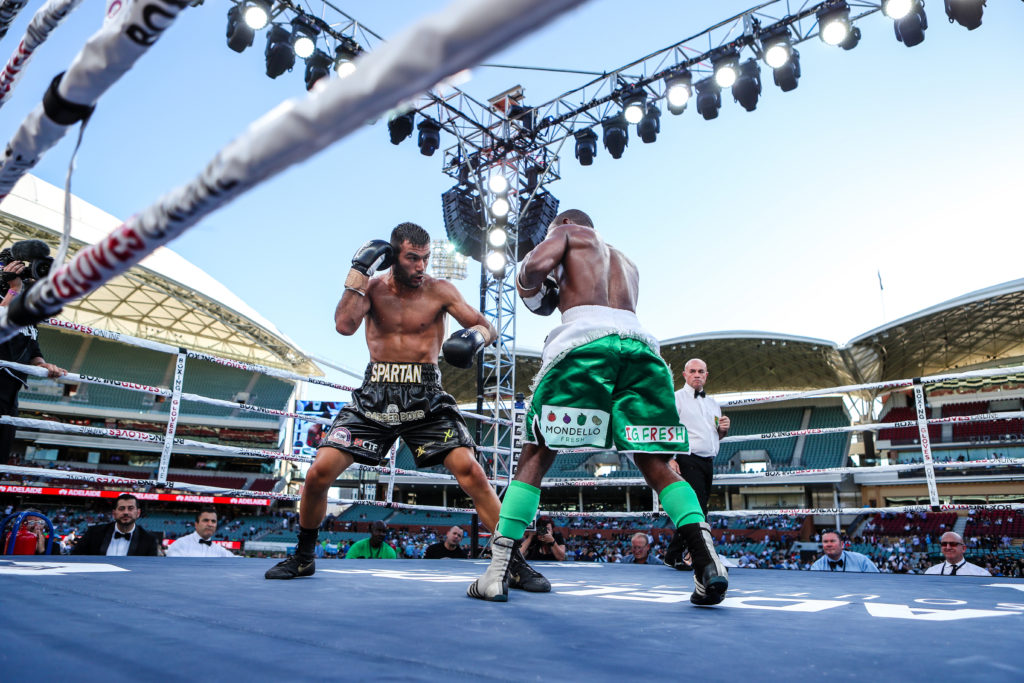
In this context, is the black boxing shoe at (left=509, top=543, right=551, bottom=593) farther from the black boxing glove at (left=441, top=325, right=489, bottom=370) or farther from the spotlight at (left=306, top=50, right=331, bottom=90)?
the spotlight at (left=306, top=50, right=331, bottom=90)

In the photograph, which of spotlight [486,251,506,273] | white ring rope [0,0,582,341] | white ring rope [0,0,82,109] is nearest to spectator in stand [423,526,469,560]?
white ring rope [0,0,82,109]

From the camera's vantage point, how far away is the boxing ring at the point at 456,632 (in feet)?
2.67

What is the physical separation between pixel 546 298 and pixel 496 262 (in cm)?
644

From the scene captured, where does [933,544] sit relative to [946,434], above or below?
below

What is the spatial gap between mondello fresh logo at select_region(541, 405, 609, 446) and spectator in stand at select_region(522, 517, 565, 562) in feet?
7.56

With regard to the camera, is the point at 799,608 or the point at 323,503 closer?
the point at 799,608

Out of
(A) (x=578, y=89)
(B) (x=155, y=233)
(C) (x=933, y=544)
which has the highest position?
(A) (x=578, y=89)

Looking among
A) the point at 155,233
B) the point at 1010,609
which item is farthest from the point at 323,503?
the point at 1010,609

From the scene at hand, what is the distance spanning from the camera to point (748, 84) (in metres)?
6.44

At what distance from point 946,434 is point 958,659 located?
81.5 ft

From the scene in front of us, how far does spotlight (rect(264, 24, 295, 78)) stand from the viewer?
6.03 meters

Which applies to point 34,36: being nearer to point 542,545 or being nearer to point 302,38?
point 542,545

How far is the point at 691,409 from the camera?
3.32 meters

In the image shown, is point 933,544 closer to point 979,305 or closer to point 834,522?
point 834,522
